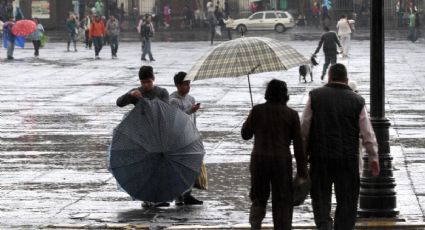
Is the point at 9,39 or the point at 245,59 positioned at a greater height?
the point at 245,59

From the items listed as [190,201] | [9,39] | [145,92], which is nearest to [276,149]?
[145,92]

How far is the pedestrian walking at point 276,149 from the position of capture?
35.4ft

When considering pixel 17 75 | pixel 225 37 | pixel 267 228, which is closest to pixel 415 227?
pixel 267 228

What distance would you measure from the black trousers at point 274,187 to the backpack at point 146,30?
111ft

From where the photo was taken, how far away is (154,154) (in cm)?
1360

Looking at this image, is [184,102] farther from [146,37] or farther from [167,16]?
[167,16]

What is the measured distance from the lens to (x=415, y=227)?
1244 cm

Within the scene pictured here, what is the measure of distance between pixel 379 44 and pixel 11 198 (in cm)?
503

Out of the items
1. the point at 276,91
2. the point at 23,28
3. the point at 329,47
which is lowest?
the point at 329,47

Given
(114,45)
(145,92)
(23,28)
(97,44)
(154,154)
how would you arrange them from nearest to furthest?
(154,154), (145,92), (114,45), (97,44), (23,28)

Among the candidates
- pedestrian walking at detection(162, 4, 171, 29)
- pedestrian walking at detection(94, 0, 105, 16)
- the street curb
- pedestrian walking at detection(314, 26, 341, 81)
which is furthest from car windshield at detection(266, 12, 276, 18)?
the street curb

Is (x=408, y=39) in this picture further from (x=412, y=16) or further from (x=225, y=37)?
(x=225, y=37)

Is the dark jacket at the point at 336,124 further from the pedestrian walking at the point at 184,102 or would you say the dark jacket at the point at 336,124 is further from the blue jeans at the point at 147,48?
the blue jeans at the point at 147,48

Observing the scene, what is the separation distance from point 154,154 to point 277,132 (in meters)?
3.06
